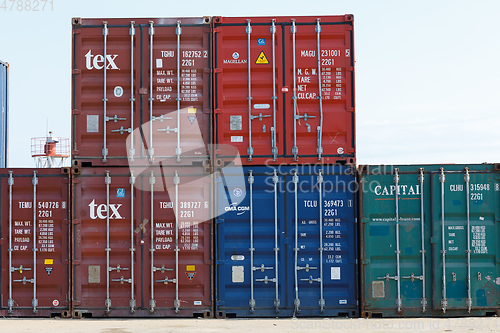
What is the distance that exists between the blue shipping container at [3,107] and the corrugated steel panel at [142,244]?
410 centimetres

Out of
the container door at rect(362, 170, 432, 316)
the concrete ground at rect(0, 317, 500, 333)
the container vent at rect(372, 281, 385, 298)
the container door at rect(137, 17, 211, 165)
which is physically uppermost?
the container door at rect(137, 17, 211, 165)

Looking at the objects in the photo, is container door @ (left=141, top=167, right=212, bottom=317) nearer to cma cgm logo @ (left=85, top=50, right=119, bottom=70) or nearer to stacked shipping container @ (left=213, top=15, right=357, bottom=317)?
stacked shipping container @ (left=213, top=15, right=357, bottom=317)

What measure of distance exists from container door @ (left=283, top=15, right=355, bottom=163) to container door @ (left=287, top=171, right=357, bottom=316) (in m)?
0.63

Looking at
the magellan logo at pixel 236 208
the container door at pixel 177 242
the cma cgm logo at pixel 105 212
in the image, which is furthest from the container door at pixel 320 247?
the cma cgm logo at pixel 105 212

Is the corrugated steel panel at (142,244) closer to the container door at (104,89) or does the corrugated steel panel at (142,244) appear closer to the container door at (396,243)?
the container door at (104,89)

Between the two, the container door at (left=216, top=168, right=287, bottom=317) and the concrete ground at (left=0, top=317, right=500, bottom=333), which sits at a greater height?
the container door at (left=216, top=168, right=287, bottom=317)

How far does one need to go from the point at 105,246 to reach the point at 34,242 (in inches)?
54.5

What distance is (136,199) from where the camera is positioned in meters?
A: 9.99

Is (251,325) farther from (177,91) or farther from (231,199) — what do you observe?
(177,91)

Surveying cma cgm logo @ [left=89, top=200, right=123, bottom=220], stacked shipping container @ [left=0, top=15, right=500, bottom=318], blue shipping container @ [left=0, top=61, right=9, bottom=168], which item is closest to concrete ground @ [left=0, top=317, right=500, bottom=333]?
stacked shipping container @ [left=0, top=15, right=500, bottom=318]

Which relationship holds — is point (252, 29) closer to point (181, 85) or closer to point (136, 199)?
point (181, 85)

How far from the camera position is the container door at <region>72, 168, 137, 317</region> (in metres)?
9.91

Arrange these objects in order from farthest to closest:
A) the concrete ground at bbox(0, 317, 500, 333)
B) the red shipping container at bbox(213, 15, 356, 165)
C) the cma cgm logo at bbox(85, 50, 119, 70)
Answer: the cma cgm logo at bbox(85, 50, 119, 70), the red shipping container at bbox(213, 15, 356, 165), the concrete ground at bbox(0, 317, 500, 333)

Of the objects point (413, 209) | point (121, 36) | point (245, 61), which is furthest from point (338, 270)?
point (121, 36)
